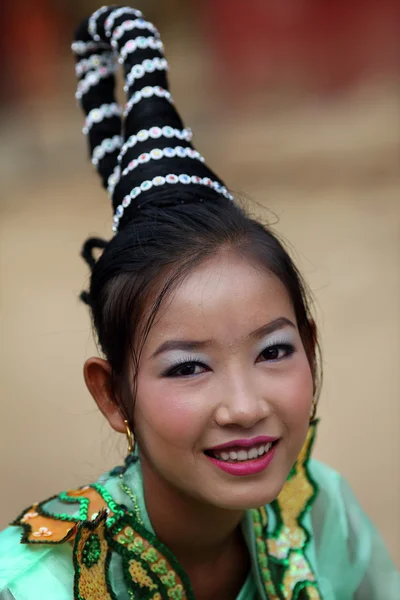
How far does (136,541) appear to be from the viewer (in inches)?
68.8

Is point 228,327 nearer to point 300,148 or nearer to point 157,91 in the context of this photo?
point 157,91

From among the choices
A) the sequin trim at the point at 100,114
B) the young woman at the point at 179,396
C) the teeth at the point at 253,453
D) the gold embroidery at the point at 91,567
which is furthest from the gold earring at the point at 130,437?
the sequin trim at the point at 100,114

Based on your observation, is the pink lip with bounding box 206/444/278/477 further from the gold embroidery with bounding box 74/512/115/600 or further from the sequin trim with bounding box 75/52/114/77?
the sequin trim with bounding box 75/52/114/77

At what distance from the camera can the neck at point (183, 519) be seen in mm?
1845

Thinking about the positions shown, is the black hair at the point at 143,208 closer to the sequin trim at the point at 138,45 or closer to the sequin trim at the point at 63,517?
the sequin trim at the point at 138,45

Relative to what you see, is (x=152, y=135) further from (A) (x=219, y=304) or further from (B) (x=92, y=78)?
(A) (x=219, y=304)

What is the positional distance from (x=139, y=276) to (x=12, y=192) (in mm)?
5345

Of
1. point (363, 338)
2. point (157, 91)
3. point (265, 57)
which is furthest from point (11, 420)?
point (265, 57)

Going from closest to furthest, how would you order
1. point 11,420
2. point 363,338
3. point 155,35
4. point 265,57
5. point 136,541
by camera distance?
1. point 136,541
2. point 155,35
3. point 11,420
4. point 363,338
5. point 265,57

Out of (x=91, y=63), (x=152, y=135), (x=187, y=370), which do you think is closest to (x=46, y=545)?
(x=187, y=370)

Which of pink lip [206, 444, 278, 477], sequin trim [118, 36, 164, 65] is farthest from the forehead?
sequin trim [118, 36, 164, 65]

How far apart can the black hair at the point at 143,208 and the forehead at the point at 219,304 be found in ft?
0.08

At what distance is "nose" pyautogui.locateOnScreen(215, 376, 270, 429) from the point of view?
1.59 m

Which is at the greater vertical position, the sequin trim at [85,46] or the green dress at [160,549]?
the sequin trim at [85,46]
